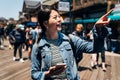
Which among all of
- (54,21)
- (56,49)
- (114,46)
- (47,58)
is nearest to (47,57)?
(47,58)

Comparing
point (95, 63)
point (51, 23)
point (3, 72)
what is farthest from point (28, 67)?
point (51, 23)

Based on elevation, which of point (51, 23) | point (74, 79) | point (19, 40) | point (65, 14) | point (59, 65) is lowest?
point (65, 14)

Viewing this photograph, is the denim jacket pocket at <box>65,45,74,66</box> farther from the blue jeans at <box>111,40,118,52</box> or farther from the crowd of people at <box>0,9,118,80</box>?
the blue jeans at <box>111,40,118,52</box>

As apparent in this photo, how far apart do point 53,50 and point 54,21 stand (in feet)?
1.03

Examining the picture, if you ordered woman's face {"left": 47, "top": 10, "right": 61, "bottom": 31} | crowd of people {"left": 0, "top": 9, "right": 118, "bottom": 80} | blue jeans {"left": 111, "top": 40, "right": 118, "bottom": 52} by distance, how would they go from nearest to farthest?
crowd of people {"left": 0, "top": 9, "right": 118, "bottom": 80}
woman's face {"left": 47, "top": 10, "right": 61, "bottom": 31}
blue jeans {"left": 111, "top": 40, "right": 118, "bottom": 52}

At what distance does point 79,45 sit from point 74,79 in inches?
14.3

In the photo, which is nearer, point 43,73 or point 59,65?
point 59,65

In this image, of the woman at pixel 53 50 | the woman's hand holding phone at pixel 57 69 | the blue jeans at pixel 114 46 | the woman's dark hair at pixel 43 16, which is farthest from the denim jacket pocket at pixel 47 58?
the blue jeans at pixel 114 46

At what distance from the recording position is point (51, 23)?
3020 millimetres

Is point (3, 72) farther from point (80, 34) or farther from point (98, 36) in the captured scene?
point (98, 36)

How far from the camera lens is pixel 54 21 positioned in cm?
301

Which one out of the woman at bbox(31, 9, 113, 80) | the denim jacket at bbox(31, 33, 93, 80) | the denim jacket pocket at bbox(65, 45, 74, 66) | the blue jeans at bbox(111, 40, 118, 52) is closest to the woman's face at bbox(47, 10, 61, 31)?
the woman at bbox(31, 9, 113, 80)

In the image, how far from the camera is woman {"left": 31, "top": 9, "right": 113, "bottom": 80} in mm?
2857

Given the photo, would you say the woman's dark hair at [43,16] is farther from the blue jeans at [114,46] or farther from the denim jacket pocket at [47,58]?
the blue jeans at [114,46]
